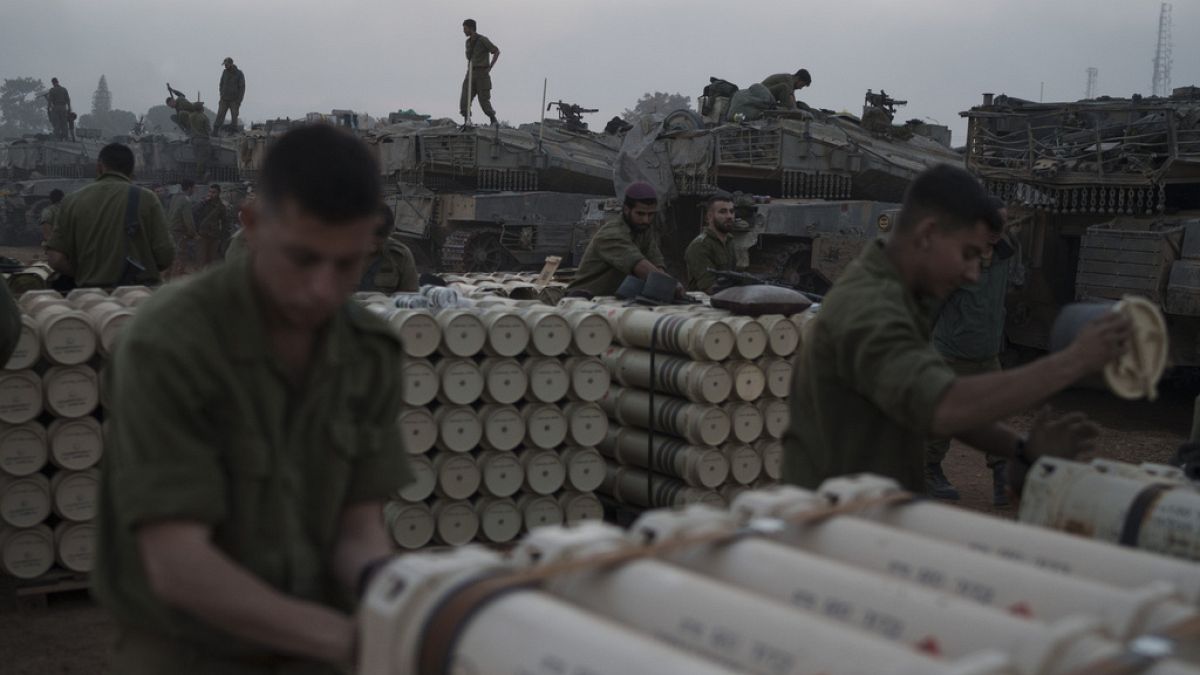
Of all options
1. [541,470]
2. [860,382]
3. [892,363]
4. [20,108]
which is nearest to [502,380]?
[541,470]

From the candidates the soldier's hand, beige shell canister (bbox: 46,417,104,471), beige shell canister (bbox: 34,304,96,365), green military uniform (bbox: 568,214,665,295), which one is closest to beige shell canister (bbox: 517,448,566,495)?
green military uniform (bbox: 568,214,665,295)

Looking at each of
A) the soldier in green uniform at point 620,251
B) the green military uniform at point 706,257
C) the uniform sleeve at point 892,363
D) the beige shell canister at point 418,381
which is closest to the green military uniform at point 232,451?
the uniform sleeve at point 892,363

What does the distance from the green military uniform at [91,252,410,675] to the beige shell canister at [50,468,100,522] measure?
425 cm

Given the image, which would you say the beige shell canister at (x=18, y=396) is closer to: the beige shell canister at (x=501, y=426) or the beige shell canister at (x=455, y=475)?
the beige shell canister at (x=455, y=475)

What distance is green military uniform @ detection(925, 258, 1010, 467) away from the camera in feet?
27.8

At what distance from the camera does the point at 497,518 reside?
686 cm

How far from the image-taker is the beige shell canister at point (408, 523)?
6613 millimetres

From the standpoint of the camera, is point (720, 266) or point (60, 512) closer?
point (60, 512)

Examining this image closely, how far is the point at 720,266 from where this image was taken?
34.8 feet

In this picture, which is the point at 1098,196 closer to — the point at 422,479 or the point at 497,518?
the point at 497,518

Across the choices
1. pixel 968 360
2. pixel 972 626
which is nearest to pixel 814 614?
pixel 972 626

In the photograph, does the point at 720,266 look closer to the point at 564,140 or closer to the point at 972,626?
the point at 972,626

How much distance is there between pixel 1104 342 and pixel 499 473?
14.5ft

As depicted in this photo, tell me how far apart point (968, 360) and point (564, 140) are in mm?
19155
